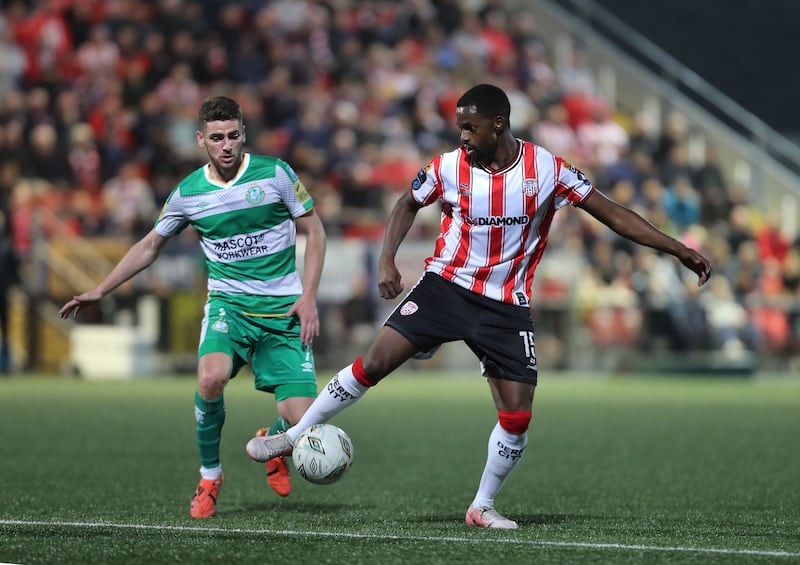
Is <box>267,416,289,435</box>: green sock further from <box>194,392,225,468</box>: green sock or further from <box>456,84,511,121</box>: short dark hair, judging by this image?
<box>456,84,511,121</box>: short dark hair

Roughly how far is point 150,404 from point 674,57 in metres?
20.5

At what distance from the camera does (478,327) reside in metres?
6.77

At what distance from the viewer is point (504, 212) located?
→ 22.1ft

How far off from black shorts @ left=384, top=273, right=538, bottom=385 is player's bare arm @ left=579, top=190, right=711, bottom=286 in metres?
0.57

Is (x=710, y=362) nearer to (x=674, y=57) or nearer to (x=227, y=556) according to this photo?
(x=674, y=57)

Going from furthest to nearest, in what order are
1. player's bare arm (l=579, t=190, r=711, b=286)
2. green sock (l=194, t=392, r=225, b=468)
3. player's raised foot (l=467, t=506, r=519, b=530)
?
green sock (l=194, t=392, r=225, b=468)
player's bare arm (l=579, t=190, r=711, b=286)
player's raised foot (l=467, t=506, r=519, b=530)

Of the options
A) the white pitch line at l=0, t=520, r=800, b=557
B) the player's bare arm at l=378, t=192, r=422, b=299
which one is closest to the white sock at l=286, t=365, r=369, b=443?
the player's bare arm at l=378, t=192, r=422, b=299

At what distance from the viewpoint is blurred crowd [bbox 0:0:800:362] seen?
65.8 ft

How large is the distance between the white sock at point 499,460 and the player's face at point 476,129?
4.37 feet

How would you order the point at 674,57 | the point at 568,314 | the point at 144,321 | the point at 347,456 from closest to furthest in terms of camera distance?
the point at 347,456 < the point at 144,321 < the point at 568,314 < the point at 674,57

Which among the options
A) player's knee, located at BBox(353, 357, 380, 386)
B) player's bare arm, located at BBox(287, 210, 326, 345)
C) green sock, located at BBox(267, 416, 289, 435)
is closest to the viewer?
player's knee, located at BBox(353, 357, 380, 386)

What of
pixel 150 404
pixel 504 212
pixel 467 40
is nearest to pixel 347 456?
pixel 504 212

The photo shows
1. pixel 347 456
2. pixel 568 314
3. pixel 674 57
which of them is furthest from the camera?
pixel 674 57

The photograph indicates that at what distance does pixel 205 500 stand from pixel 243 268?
1.20 meters
